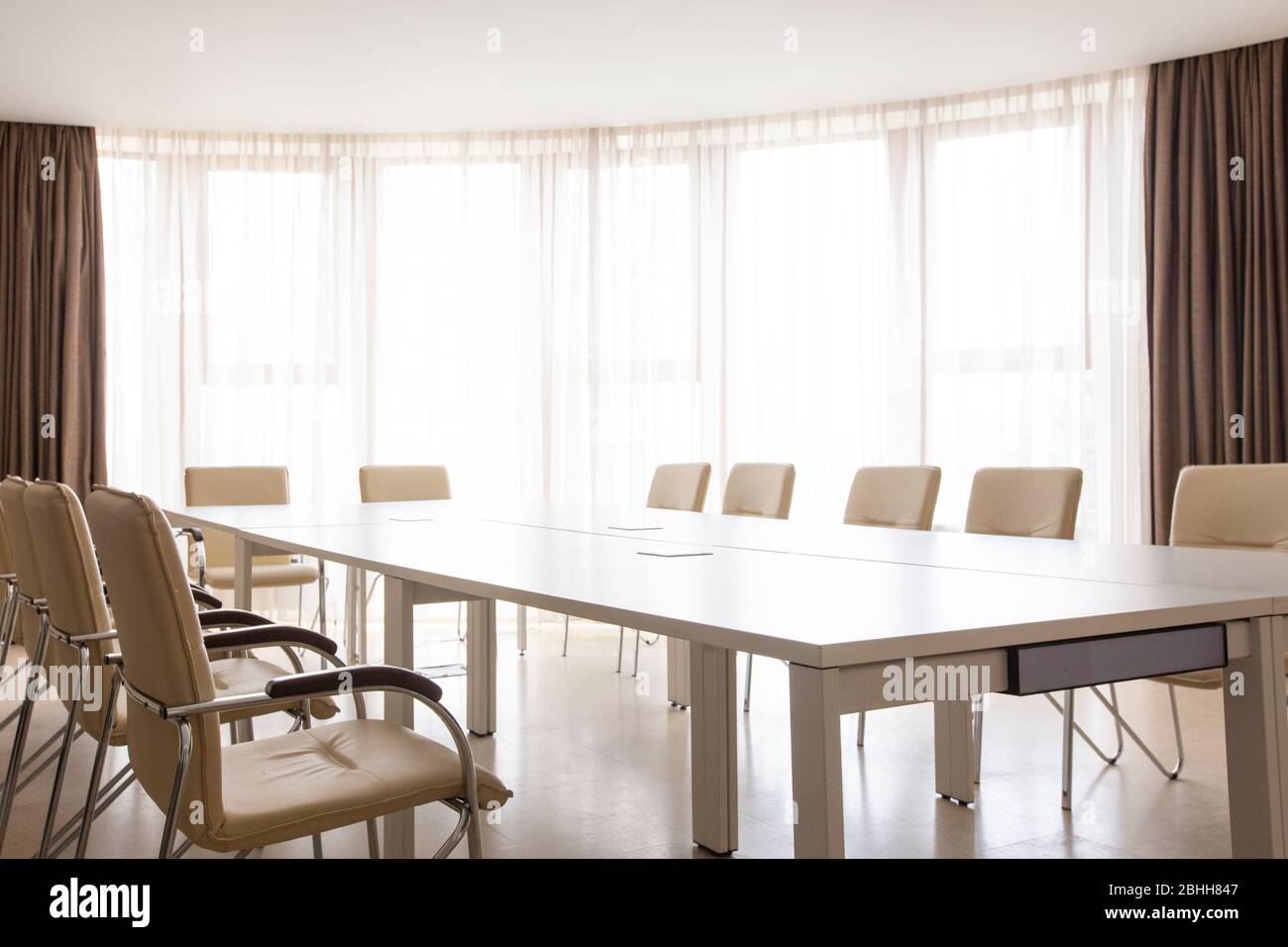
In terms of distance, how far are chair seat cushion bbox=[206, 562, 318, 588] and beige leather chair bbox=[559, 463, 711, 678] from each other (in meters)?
1.43

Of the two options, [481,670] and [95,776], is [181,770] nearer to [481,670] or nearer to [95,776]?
[95,776]

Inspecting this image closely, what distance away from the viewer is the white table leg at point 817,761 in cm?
132

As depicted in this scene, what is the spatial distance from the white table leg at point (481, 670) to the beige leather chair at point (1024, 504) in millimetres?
1638

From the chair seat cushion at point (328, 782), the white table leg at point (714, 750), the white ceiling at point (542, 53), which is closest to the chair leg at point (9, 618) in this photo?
the chair seat cushion at point (328, 782)

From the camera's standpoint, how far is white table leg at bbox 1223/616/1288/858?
1.68 m

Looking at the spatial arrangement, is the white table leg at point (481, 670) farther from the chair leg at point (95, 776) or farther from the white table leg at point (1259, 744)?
the white table leg at point (1259, 744)

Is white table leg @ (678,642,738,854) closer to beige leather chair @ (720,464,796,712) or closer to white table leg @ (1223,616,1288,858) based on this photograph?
white table leg @ (1223,616,1288,858)

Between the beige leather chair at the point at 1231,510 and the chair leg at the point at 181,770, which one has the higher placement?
the beige leather chair at the point at 1231,510

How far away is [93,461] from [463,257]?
2542 mm

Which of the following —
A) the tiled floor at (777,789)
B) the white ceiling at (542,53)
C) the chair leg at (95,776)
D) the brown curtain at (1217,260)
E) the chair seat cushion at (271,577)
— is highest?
the white ceiling at (542,53)
